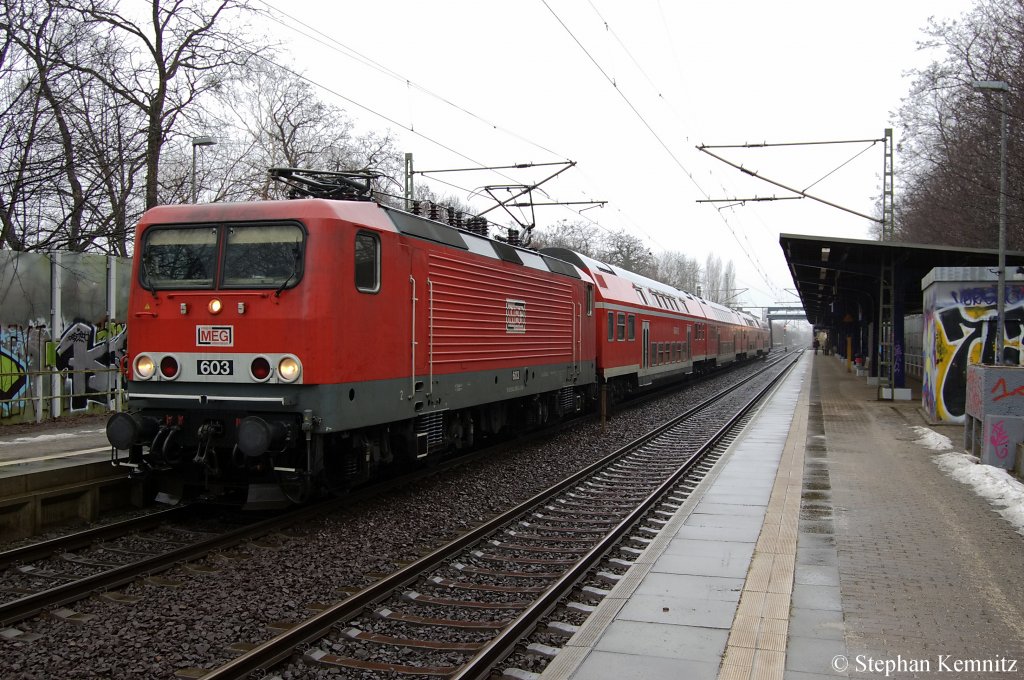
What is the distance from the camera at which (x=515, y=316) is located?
12.6 meters

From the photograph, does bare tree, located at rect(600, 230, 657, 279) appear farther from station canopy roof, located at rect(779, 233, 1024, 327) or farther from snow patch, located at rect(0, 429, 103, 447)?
snow patch, located at rect(0, 429, 103, 447)

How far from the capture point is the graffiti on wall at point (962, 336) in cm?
1627

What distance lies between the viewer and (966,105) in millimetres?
24312

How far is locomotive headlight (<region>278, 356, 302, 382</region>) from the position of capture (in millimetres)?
7512

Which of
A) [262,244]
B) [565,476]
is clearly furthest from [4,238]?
[565,476]

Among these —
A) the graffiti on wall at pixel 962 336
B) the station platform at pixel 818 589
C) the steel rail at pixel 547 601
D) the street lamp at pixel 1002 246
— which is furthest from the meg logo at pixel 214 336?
the graffiti on wall at pixel 962 336

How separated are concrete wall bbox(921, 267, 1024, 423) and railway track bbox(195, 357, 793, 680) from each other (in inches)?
344

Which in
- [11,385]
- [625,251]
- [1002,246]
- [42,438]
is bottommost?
[42,438]

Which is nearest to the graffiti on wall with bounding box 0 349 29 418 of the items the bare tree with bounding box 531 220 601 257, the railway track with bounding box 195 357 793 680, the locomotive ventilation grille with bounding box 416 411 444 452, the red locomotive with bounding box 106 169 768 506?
the red locomotive with bounding box 106 169 768 506

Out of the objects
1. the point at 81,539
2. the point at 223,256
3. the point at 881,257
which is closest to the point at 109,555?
the point at 81,539

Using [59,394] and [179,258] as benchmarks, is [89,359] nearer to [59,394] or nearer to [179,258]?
[59,394]

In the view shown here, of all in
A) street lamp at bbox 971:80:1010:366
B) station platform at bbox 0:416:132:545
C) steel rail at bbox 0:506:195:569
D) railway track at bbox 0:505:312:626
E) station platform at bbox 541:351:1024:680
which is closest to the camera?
station platform at bbox 541:351:1024:680

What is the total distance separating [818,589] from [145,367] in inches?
259

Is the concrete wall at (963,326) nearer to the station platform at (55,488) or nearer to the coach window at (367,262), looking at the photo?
the coach window at (367,262)
